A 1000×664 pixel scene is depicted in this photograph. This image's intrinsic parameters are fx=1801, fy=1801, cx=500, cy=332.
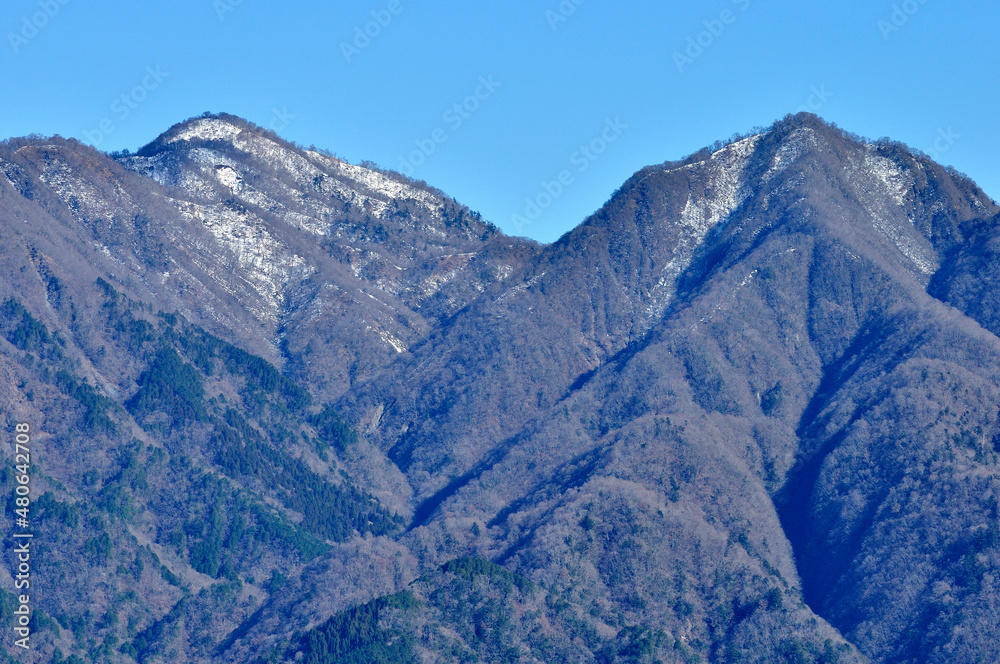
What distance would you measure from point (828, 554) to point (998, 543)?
63.8ft

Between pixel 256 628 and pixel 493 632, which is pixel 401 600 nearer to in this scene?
pixel 493 632

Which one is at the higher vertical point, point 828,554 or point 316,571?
point 828,554

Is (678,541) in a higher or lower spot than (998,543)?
lower

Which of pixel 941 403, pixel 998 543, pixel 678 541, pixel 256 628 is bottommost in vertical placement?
pixel 256 628

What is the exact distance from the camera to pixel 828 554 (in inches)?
7490

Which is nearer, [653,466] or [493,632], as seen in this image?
[493,632]

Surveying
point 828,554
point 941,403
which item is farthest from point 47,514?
point 941,403

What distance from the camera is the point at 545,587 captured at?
179m

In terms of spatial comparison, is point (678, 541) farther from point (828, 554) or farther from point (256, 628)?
point (256, 628)

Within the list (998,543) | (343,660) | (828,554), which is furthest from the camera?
(828,554)

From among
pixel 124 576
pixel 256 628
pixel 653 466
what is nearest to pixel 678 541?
pixel 653 466

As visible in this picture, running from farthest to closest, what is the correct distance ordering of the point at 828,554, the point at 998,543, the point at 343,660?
the point at 828,554 < the point at 998,543 < the point at 343,660

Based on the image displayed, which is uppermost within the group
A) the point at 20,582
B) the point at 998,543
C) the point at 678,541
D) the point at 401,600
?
the point at 998,543

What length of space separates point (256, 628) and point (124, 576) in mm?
18756
